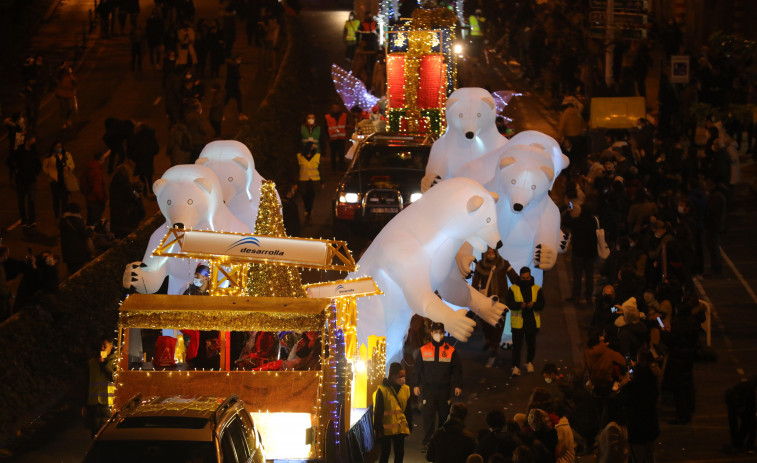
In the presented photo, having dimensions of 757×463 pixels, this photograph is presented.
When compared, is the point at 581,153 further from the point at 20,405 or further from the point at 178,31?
the point at 20,405

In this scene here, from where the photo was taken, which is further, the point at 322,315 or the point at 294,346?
the point at 294,346

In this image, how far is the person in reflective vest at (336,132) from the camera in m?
25.8

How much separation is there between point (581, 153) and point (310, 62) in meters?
12.8

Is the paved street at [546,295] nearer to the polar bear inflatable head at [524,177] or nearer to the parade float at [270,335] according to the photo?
the parade float at [270,335]

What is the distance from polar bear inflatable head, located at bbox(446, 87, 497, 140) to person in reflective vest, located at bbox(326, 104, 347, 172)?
24.5 feet

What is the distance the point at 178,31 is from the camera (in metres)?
31.1

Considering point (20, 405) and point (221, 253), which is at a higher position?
point (221, 253)

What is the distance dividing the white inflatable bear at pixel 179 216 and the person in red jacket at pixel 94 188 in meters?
5.24

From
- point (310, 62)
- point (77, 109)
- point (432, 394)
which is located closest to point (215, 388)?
point (432, 394)

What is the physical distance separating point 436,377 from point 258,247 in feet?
8.17

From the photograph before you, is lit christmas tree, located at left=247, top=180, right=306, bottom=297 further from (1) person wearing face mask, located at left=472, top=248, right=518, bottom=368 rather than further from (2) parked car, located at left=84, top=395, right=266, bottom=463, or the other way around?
(1) person wearing face mask, located at left=472, top=248, right=518, bottom=368

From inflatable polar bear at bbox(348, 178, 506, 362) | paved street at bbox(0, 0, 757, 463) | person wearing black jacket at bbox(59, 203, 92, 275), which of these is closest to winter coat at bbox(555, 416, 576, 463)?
paved street at bbox(0, 0, 757, 463)

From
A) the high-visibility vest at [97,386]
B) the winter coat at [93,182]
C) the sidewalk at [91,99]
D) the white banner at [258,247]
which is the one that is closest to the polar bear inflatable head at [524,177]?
the white banner at [258,247]

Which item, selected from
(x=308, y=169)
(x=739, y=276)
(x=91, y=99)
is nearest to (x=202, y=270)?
(x=308, y=169)
